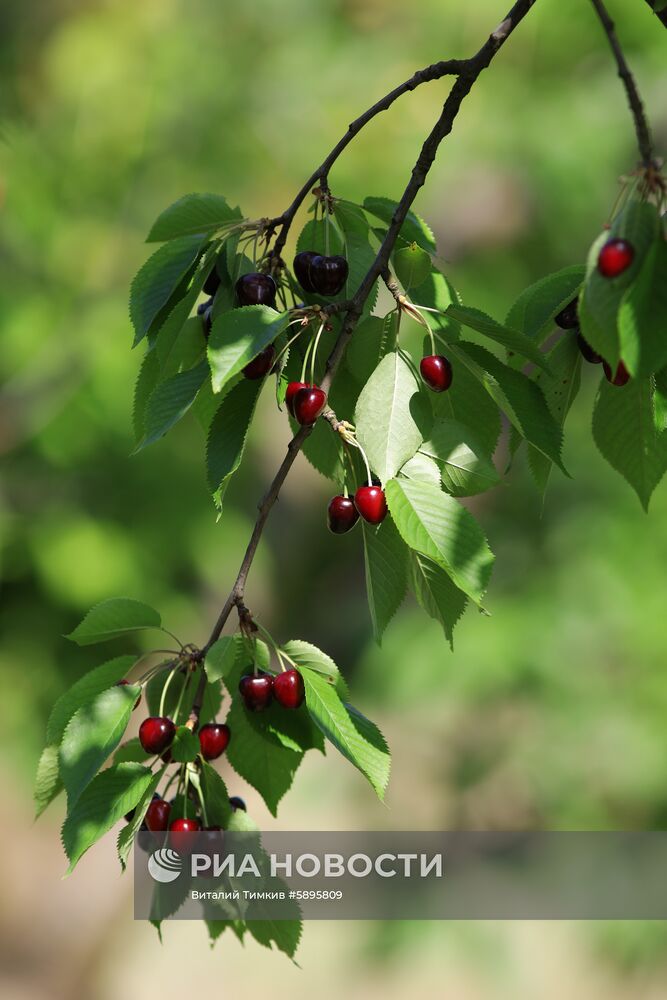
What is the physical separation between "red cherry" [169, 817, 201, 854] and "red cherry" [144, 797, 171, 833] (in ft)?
0.05

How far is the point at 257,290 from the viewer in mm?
1039

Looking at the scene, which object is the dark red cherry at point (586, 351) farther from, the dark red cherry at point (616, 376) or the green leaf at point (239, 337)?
the green leaf at point (239, 337)

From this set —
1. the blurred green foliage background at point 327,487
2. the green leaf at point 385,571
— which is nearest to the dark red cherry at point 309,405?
the green leaf at point 385,571

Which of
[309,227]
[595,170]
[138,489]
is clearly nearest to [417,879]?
[138,489]

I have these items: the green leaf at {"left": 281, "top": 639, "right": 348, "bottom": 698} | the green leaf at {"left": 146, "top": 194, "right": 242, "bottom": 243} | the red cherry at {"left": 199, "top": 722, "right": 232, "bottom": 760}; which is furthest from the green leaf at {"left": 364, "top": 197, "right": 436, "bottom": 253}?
the red cherry at {"left": 199, "top": 722, "right": 232, "bottom": 760}

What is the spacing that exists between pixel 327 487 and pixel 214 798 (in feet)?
10.8

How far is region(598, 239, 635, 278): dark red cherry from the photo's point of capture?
0.79m

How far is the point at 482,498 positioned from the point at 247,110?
1.91 metres

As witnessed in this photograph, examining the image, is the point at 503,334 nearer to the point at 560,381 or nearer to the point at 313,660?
the point at 560,381

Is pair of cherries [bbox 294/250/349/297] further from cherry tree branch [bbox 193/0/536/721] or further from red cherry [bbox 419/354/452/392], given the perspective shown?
red cherry [bbox 419/354/452/392]

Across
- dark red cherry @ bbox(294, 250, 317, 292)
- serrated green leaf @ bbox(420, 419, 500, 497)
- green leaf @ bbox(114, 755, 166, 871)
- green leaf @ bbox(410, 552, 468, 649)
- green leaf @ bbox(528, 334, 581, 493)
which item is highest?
dark red cherry @ bbox(294, 250, 317, 292)

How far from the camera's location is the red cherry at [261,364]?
1015mm

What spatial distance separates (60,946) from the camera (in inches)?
160

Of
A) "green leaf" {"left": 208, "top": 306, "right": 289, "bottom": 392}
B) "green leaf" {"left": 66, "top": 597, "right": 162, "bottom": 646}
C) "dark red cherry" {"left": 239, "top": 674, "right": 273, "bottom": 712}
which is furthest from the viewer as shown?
"green leaf" {"left": 66, "top": 597, "right": 162, "bottom": 646}
